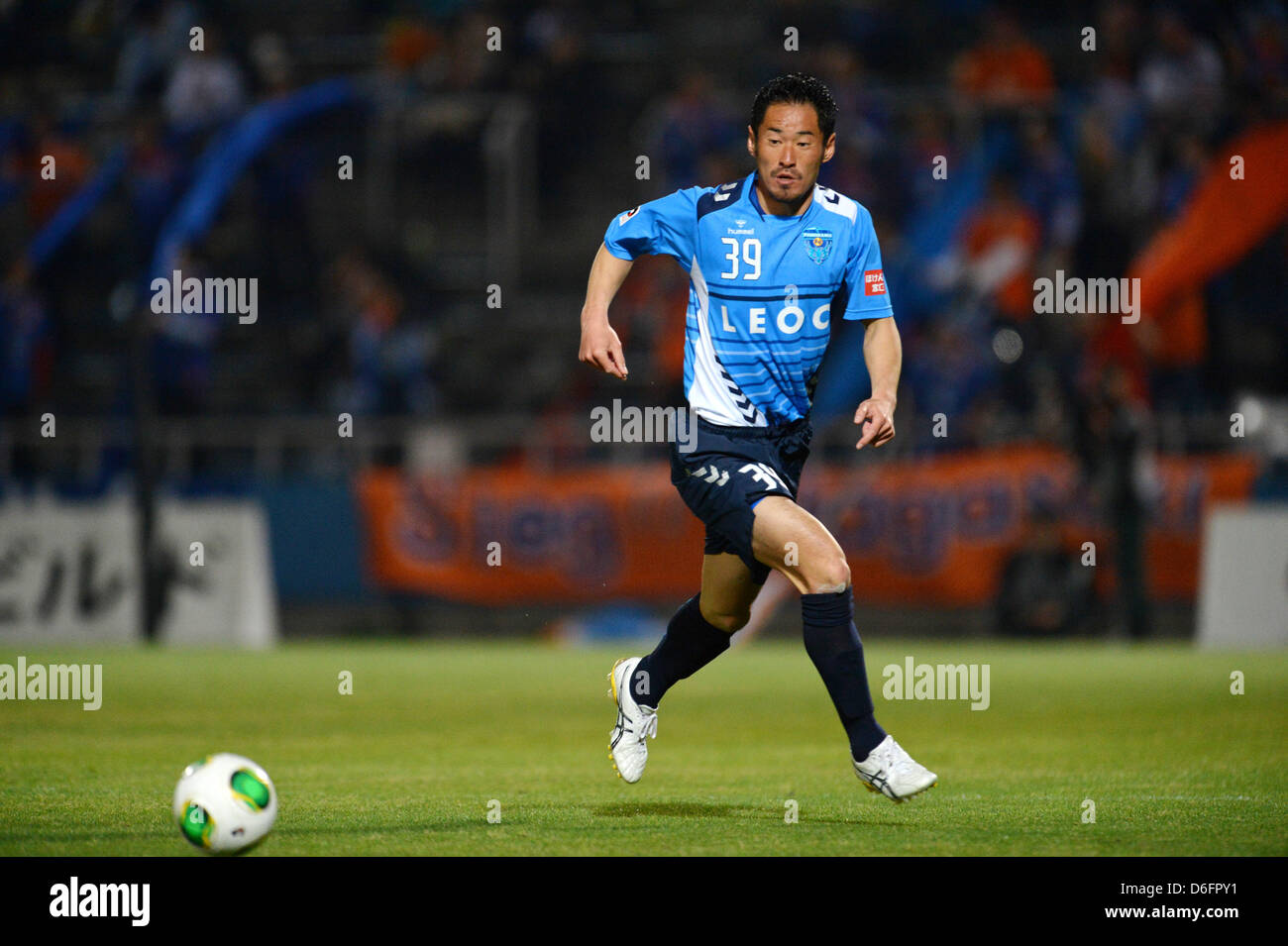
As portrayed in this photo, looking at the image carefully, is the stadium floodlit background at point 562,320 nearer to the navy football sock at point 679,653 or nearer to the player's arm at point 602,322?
the navy football sock at point 679,653

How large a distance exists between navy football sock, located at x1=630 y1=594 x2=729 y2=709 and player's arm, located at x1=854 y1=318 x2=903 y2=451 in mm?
1003

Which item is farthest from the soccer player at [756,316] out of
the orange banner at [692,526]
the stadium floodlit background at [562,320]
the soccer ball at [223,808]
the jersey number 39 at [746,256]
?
the orange banner at [692,526]

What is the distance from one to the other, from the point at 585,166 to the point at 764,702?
1159 cm

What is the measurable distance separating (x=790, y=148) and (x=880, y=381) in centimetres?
95

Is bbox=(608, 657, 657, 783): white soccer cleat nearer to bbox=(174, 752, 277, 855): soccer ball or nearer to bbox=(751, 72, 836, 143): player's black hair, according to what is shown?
bbox=(174, 752, 277, 855): soccer ball

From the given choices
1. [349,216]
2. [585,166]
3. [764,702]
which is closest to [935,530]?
[764,702]

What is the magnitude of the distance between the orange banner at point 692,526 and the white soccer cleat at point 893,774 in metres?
10.4

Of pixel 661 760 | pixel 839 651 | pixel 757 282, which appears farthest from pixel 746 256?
pixel 661 760

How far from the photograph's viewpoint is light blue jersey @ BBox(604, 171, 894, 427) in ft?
23.7

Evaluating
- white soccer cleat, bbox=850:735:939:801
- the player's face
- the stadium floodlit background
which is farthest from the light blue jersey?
the stadium floodlit background

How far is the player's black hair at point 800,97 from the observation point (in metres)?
7.01

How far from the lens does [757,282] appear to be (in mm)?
7230

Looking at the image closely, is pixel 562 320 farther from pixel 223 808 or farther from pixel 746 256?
pixel 223 808

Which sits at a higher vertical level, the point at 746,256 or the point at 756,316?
the point at 746,256
